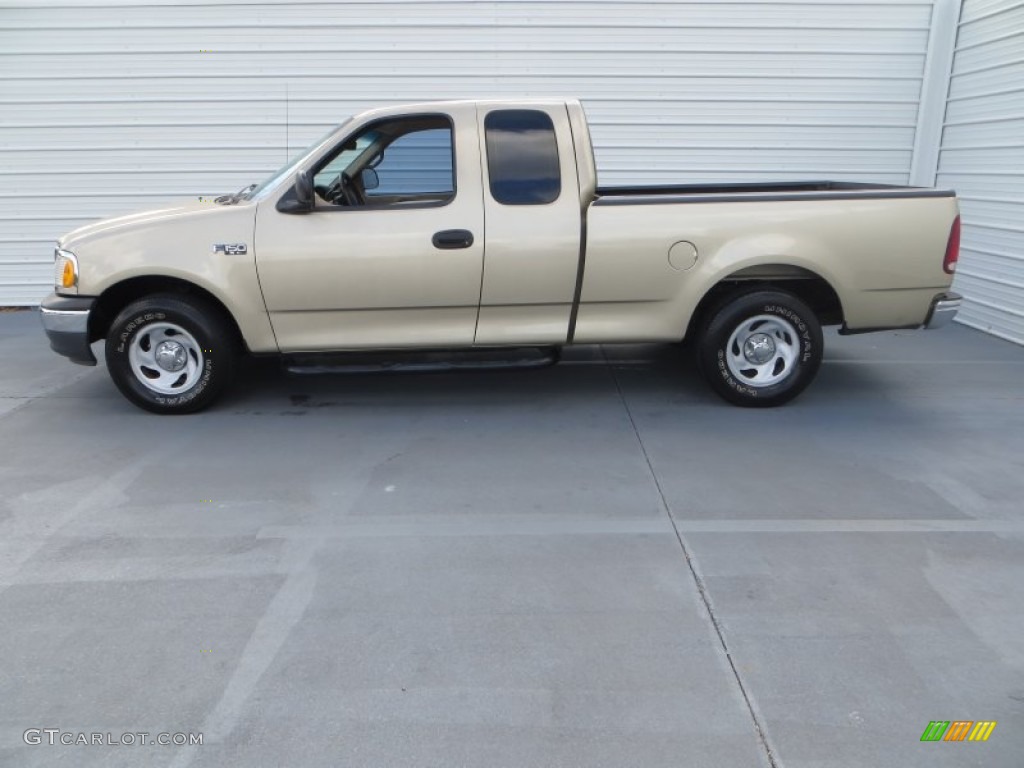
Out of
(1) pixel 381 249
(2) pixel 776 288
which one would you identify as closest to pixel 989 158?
(2) pixel 776 288

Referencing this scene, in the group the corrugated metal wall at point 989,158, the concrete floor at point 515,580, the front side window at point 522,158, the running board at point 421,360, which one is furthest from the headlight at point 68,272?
the corrugated metal wall at point 989,158

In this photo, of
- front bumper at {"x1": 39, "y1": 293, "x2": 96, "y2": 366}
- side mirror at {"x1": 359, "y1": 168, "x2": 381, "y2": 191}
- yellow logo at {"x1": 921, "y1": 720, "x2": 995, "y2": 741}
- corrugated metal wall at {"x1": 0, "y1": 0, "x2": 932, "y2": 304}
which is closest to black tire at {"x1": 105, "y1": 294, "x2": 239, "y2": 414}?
front bumper at {"x1": 39, "y1": 293, "x2": 96, "y2": 366}

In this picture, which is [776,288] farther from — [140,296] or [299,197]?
[140,296]

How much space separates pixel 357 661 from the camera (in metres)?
3.05

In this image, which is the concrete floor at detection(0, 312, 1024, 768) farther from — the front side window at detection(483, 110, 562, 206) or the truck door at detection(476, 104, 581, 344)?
the front side window at detection(483, 110, 562, 206)

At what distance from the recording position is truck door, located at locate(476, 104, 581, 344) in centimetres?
539

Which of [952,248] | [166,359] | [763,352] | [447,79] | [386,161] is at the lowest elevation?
[166,359]

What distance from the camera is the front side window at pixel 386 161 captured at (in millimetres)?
5461

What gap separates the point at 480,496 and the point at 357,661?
1521 mm

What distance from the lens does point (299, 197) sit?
520cm

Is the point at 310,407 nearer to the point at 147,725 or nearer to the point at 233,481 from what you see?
the point at 233,481

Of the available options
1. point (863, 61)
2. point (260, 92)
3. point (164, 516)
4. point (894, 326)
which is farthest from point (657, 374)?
point (260, 92)

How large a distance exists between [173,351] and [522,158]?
106 inches

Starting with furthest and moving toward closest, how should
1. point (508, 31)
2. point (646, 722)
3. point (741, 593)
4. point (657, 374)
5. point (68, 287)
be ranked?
point (508, 31) < point (657, 374) < point (68, 287) < point (741, 593) < point (646, 722)
